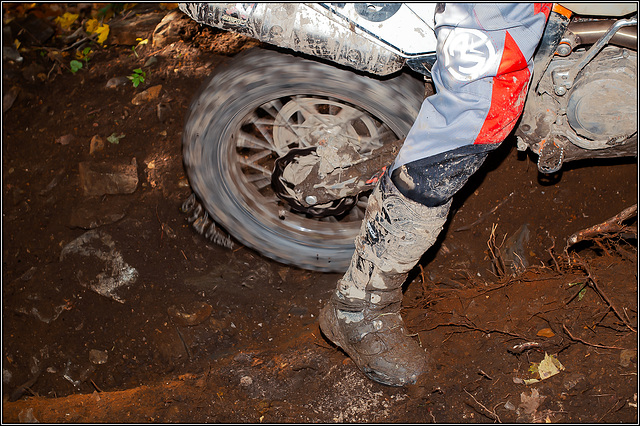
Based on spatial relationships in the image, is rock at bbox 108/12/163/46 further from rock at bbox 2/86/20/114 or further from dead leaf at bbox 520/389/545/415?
dead leaf at bbox 520/389/545/415

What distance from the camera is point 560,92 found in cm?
182

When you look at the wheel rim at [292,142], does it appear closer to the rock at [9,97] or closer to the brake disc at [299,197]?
the brake disc at [299,197]

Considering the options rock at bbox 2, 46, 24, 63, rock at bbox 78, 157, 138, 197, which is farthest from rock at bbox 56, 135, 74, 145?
rock at bbox 2, 46, 24, 63

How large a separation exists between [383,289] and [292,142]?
0.84 meters

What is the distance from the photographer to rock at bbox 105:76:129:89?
A: 3.38 meters

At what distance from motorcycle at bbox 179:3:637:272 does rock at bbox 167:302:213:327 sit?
46cm

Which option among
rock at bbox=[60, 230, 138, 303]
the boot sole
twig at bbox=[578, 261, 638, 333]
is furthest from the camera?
rock at bbox=[60, 230, 138, 303]

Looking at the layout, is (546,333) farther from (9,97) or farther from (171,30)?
(9,97)

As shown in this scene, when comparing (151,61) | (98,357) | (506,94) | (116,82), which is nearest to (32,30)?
(116,82)

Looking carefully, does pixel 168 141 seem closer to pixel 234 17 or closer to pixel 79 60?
pixel 79 60

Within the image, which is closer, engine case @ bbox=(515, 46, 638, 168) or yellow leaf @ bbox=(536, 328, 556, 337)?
engine case @ bbox=(515, 46, 638, 168)

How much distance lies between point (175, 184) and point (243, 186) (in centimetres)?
72

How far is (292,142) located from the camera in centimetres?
246

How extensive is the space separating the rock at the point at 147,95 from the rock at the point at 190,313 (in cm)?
134
